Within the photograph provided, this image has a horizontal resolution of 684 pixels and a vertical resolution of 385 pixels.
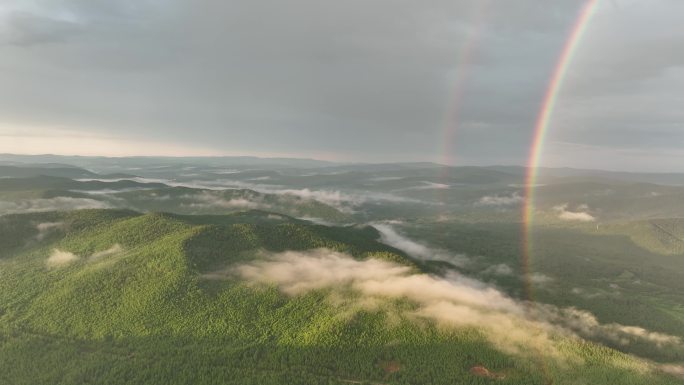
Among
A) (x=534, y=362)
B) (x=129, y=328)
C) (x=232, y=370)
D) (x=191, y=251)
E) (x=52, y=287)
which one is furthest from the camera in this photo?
(x=191, y=251)

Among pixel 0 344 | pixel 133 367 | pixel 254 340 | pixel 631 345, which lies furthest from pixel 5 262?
pixel 631 345

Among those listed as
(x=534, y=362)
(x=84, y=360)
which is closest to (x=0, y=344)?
(x=84, y=360)

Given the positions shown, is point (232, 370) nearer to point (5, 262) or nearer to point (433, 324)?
point (433, 324)

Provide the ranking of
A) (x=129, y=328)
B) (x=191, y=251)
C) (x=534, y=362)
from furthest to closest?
(x=191, y=251) → (x=129, y=328) → (x=534, y=362)

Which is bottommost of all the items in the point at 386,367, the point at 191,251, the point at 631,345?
the point at 631,345

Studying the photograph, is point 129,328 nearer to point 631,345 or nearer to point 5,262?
point 5,262

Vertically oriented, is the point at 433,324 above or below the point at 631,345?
above

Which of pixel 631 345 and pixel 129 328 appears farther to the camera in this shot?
pixel 631 345
